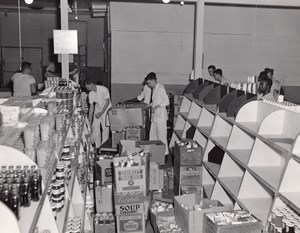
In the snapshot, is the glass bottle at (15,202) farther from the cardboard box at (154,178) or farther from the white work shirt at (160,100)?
the white work shirt at (160,100)

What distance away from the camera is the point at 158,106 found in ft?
26.1

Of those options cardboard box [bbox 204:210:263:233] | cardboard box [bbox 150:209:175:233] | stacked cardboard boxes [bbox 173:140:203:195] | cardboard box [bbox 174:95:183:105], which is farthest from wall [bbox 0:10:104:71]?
cardboard box [bbox 204:210:263:233]

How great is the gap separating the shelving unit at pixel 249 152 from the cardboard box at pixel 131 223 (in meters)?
1.07

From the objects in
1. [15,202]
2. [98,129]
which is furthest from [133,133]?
[15,202]

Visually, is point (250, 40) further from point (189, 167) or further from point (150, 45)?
point (189, 167)

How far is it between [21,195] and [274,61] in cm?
1023

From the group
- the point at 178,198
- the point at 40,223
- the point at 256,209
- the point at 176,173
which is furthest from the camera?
the point at 176,173

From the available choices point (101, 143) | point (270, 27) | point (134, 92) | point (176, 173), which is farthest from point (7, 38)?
point (176, 173)

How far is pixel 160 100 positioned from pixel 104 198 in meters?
2.98

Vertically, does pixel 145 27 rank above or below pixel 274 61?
above

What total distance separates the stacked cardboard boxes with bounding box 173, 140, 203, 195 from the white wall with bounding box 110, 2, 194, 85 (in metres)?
5.36

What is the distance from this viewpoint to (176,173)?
5.95 m

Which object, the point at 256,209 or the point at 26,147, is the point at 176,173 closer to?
the point at 256,209

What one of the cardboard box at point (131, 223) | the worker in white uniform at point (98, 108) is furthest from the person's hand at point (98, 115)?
the cardboard box at point (131, 223)
